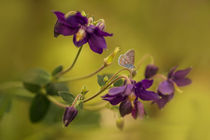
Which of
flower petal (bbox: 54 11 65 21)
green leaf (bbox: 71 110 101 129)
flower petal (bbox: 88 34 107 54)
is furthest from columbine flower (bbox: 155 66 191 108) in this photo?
green leaf (bbox: 71 110 101 129)

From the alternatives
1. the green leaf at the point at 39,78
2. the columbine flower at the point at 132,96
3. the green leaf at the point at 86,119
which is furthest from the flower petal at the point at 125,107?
the green leaf at the point at 86,119

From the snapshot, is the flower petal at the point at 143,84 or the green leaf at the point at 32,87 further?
the green leaf at the point at 32,87

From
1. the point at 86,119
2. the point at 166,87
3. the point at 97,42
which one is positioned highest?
the point at 97,42

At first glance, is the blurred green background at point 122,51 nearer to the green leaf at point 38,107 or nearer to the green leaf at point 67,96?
A: the green leaf at point 38,107

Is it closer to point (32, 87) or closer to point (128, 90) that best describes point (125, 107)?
point (128, 90)

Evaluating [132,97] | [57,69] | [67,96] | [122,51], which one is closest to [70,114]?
[67,96]
